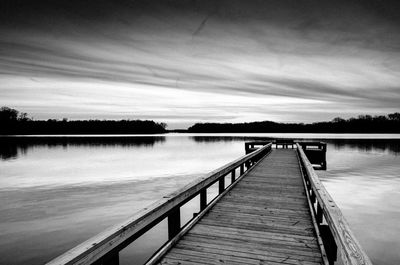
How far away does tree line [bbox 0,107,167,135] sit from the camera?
126 meters

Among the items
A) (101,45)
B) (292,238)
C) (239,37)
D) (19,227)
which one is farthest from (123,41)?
(292,238)

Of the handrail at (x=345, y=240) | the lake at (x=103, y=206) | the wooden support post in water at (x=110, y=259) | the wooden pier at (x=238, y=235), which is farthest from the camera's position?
the lake at (x=103, y=206)

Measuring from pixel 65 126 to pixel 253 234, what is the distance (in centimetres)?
17556

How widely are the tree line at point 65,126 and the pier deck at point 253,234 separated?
15250 centimetres

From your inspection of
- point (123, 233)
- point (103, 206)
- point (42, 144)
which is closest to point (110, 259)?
point (123, 233)

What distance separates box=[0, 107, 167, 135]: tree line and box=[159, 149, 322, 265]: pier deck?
152503 mm

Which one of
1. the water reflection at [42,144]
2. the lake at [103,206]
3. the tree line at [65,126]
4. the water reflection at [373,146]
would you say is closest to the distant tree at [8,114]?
the tree line at [65,126]

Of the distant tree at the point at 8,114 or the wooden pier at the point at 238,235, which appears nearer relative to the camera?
the wooden pier at the point at 238,235

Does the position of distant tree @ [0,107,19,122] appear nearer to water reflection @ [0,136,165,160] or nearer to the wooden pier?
water reflection @ [0,136,165,160]

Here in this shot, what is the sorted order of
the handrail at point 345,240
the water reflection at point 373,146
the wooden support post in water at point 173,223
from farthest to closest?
→ the water reflection at point 373,146
the wooden support post in water at point 173,223
the handrail at point 345,240

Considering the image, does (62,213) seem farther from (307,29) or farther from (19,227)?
(307,29)

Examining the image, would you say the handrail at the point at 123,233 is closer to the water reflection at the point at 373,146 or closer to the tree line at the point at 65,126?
the water reflection at the point at 373,146

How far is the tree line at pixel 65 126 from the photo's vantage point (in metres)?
126

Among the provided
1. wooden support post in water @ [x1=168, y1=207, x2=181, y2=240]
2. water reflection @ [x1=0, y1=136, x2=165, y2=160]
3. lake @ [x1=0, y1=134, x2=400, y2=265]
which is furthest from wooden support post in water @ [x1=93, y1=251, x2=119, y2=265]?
water reflection @ [x1=0, y1=136, x2=165, y2=160]
